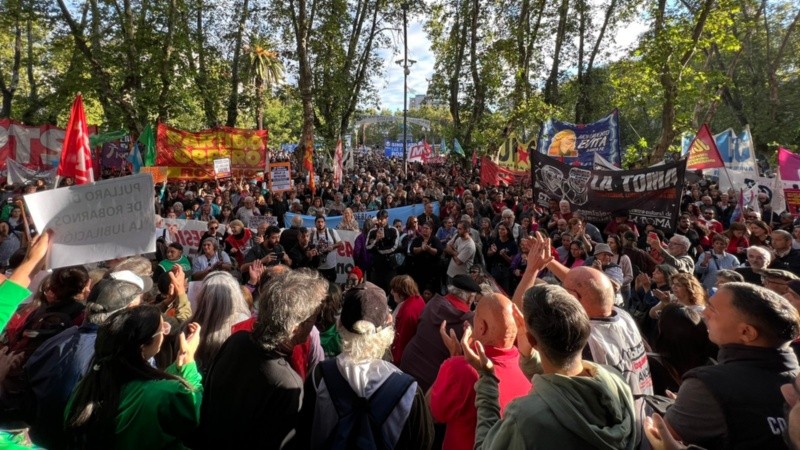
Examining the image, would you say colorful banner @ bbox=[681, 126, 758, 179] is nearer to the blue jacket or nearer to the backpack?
the backpack

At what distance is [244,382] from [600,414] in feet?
4.86

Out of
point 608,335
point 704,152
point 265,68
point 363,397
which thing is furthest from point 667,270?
point 265,68

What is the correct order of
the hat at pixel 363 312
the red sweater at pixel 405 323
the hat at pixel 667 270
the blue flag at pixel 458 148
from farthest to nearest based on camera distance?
the blue flag at pixel 458 148
the hat at pixel 667 270
the red sweater at pixel 405 323
the hat at pixel 363 312

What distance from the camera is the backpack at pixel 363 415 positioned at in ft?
6.72

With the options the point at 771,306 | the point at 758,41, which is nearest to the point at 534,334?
the point at 771,306

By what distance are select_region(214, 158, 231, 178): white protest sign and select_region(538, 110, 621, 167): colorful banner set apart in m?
9.98

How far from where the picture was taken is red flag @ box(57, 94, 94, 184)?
4191 mm

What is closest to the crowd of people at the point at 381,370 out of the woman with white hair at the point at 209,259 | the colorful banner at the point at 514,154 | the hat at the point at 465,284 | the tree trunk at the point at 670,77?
the hat at the point at 465,284

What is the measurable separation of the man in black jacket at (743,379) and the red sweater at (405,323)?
8.10 feet

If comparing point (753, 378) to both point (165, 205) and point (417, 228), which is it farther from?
point (165, 205)

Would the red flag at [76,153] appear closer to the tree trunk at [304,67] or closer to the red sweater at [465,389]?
the red sweater at [465,389]

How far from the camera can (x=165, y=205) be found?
1303 cm

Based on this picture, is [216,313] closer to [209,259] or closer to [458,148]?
[209,259]

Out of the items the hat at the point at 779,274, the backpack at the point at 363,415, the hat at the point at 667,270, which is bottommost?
the hat at the point at 667,270
